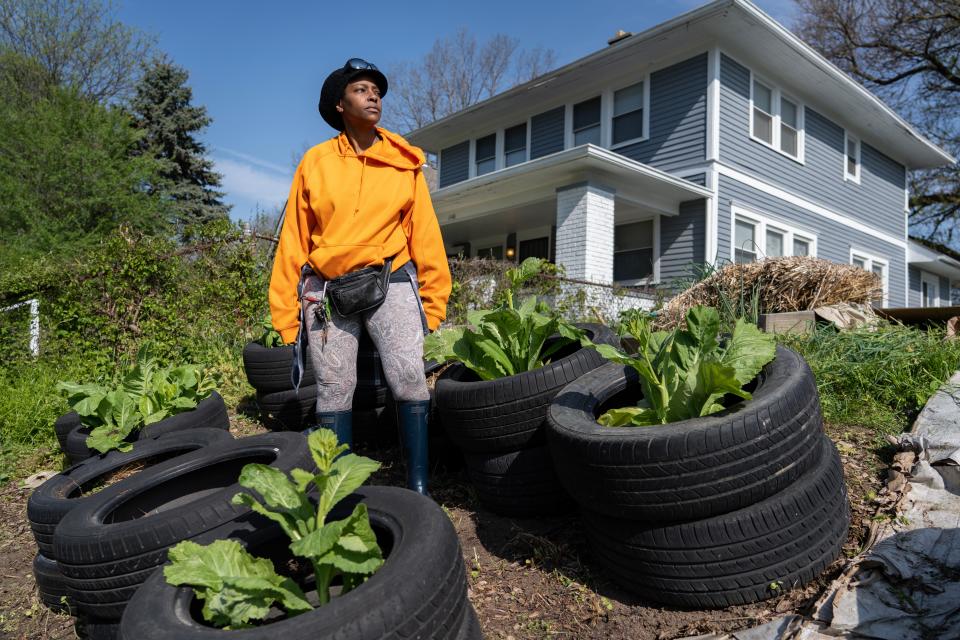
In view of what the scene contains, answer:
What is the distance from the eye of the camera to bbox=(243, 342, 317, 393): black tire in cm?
391

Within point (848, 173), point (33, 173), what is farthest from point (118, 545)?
point (33, 173)

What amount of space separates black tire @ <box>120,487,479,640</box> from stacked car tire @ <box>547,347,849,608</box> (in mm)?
Answer: 608

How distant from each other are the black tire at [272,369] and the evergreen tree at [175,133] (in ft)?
63.0

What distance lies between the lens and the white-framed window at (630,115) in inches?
474

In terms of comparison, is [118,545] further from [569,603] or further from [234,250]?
[234,250]

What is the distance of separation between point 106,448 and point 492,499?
2046 mm

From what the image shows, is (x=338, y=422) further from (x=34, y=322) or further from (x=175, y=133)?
(x=175, y=133)

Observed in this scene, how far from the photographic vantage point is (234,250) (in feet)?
22.0

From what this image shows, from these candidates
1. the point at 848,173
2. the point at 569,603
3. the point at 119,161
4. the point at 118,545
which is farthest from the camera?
the point at 119,161

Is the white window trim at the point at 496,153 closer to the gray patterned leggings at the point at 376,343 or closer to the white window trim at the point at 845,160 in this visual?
the white window trim at the point at 845,160

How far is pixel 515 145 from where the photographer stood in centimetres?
1445

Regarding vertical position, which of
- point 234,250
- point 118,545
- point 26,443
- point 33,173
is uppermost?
point 33,173

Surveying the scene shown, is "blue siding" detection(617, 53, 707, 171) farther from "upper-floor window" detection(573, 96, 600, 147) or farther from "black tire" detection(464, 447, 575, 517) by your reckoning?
"black tire" detection(464, 447, 575, 517)

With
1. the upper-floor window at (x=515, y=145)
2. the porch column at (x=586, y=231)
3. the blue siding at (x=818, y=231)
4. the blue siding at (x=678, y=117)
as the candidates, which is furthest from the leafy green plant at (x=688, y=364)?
the upper-floor window at (x=515, y=145)
